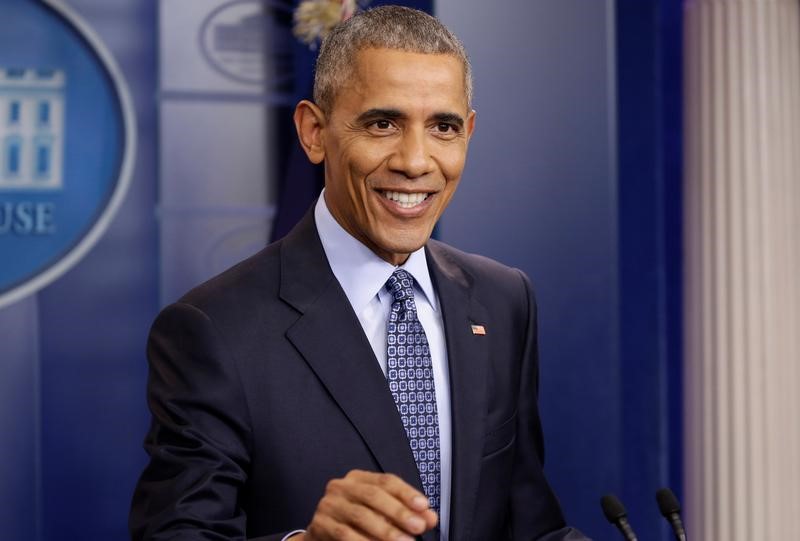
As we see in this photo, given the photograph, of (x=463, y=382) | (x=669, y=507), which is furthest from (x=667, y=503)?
(x=463, y=382)

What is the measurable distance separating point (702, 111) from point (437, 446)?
1963mm

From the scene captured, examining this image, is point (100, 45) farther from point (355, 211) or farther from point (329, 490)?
point (329, 490)

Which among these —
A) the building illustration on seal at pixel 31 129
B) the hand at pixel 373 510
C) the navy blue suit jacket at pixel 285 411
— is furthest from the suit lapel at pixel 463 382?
the building illustration on seal at pixel 31 129

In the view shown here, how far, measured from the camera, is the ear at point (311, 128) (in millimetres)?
1884

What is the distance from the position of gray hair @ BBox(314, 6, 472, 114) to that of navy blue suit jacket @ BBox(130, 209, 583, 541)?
0.26 m

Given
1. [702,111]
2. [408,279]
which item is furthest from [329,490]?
[702,111]

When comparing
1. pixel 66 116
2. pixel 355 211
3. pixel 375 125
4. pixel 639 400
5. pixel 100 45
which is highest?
pixel 100 45

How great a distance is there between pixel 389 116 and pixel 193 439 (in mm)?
583

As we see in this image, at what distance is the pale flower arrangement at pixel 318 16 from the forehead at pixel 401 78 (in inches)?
57.1

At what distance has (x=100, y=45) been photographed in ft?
10.3

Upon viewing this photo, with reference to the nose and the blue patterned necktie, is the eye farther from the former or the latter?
the blue patterned necktie

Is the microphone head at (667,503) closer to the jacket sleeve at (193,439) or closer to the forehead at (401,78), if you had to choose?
the jacket sleeve at (193,439)

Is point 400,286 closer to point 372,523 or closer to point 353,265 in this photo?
point 353,265

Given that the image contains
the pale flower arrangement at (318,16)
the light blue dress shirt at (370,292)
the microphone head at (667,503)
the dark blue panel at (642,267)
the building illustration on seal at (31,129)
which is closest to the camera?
the microphone head at (667,503)
